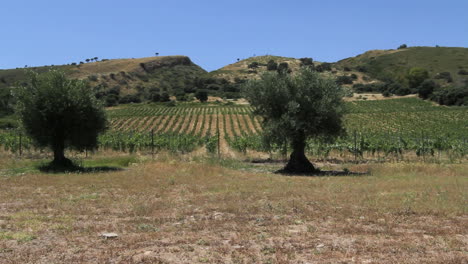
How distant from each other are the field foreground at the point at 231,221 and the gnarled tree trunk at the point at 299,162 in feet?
20.0

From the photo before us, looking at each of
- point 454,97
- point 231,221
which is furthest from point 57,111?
point 454,97

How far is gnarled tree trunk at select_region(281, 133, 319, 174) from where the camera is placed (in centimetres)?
2534

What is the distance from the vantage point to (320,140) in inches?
1070

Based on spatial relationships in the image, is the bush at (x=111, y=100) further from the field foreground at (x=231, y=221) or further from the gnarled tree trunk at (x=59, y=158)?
the field foreground at (x=231, y=221)

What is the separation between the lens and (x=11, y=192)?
15.7 meters

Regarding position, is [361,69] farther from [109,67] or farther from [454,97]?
[109,67]

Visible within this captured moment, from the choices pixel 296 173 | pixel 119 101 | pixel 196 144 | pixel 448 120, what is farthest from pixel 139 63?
pixel 296 173

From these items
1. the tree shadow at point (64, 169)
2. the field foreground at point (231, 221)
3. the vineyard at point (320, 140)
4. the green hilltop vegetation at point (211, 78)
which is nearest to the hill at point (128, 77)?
the green hilltop vegetation at point (211, 78)

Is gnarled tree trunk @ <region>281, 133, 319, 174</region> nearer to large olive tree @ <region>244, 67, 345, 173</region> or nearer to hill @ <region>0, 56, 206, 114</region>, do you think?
large olive tree @ <region>244, 67, 345, 173</region>

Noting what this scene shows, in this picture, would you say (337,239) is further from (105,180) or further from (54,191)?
(105,180)

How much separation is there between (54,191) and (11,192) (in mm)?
1480

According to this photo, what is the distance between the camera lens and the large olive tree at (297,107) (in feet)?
83.0

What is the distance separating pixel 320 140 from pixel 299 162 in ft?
8.68

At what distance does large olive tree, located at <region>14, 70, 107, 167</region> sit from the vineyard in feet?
23.4
